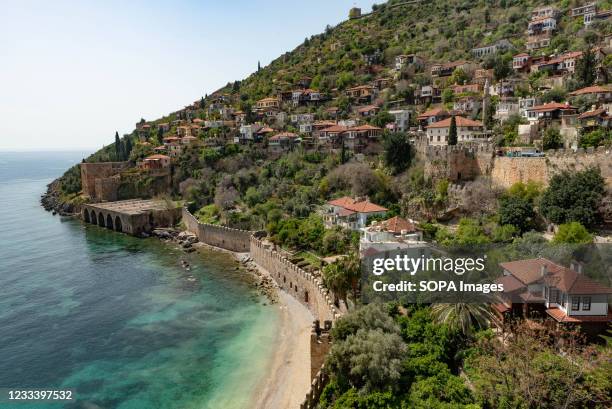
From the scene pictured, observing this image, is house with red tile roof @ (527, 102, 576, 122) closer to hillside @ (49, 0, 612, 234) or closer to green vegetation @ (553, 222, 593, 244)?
hillside @ (49, 0, 612, 234)

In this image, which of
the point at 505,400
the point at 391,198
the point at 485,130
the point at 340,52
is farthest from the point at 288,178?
the point at 340,52

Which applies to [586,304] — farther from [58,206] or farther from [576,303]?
[58,206]

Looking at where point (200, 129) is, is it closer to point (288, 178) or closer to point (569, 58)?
point (288, 178)

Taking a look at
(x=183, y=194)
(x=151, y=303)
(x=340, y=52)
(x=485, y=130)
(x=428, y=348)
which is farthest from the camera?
(x=340, y=52)

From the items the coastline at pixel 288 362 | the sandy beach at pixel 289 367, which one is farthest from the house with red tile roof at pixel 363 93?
the sandy beach at pixel 289 367

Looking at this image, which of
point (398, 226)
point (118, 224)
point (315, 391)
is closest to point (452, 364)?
point (315, 391)

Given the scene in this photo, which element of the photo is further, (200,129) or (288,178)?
(200,129)
